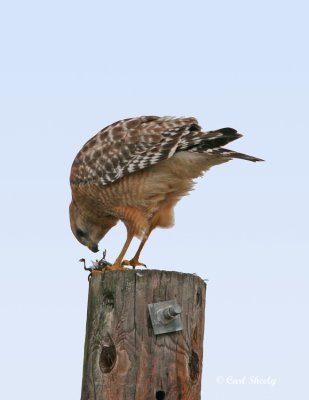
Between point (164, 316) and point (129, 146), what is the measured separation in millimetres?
3331

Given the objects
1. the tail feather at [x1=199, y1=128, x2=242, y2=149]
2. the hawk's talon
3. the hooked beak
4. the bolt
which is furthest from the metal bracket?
the hooked beak

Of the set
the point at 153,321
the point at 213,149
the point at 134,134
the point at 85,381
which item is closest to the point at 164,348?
the point at 153,321

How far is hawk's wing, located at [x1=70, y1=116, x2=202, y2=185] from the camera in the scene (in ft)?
26.6

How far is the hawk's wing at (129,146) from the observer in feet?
26.6

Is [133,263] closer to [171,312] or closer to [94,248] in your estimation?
[94,248]

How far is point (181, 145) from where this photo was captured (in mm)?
8031

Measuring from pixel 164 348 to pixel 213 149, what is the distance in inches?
116

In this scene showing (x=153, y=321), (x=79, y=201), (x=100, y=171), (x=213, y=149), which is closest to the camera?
(x=153, y=321)

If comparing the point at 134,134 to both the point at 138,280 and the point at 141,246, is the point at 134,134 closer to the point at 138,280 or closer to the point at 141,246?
the point at 141,246

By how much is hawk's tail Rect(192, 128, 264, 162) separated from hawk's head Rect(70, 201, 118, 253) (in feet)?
7.03

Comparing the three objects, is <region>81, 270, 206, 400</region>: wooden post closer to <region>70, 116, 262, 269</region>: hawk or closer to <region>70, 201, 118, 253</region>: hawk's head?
<region>70, 116, 262, 269</region>: hawk

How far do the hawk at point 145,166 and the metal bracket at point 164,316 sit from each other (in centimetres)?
235

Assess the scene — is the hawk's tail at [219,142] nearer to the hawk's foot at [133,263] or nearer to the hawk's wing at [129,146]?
the hawk's wing at [129,146]

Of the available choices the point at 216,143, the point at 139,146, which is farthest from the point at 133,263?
the point at 216,143
